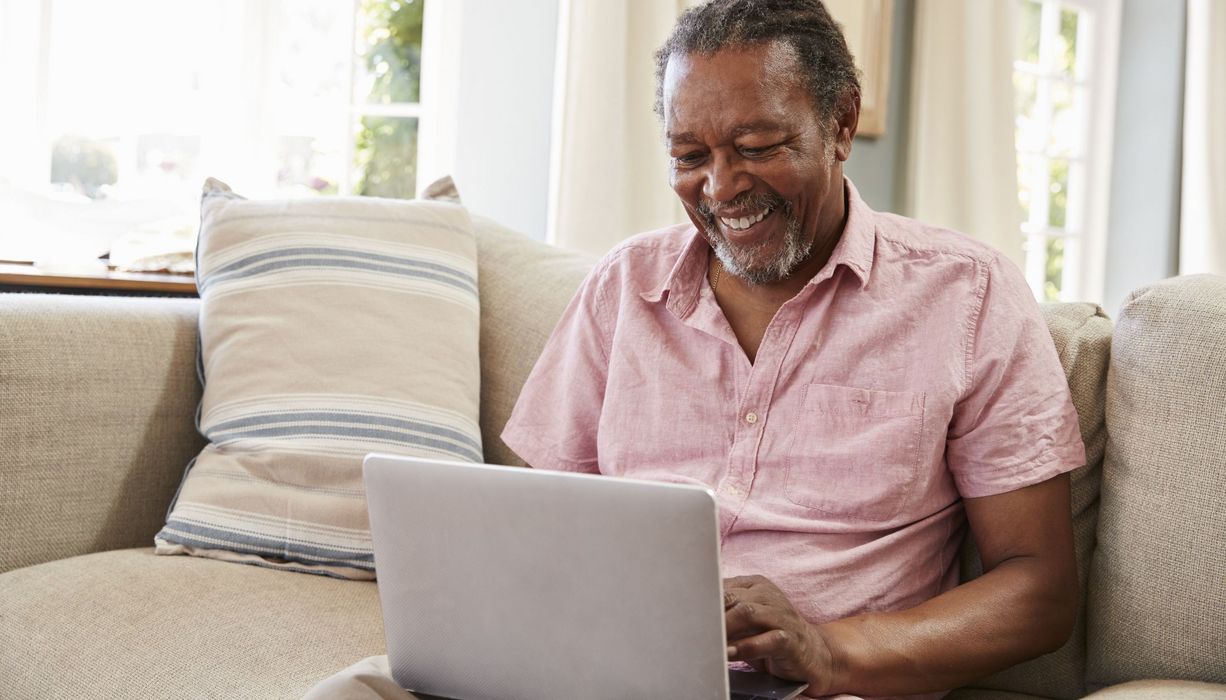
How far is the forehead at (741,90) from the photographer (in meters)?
1.27

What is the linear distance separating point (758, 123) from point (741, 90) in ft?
0.12

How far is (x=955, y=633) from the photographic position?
46.4 inches

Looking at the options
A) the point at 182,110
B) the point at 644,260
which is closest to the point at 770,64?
the point at 644,260

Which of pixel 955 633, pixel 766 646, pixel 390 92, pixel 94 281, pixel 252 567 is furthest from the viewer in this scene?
pixel 390 92

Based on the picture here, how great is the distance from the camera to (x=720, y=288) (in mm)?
1414

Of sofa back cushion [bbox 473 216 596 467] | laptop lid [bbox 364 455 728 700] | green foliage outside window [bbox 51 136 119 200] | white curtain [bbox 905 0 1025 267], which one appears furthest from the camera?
white curtain [bbox 905 0 1025 267]

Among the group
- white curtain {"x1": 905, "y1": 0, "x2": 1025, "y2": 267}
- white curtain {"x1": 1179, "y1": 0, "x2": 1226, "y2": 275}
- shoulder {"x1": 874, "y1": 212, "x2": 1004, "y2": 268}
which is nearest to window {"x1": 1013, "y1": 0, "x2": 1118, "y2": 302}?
white curtain {"x1": 1179, "y1": 0, "x2": 1226, "y2": 275}

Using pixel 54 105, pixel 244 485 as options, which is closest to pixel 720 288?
pixel 244 485

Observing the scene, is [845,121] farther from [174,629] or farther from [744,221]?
[174,629]

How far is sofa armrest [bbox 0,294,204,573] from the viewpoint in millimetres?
1591

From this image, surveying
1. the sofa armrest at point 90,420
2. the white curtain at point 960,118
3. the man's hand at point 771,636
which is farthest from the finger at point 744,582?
the white curtain at point 960,118

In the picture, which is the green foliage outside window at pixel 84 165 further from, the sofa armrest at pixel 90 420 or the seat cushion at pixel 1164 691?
the seat cushion at pixel 1164 691

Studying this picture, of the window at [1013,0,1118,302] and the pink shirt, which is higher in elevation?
the window at [1013,0,1118,302]

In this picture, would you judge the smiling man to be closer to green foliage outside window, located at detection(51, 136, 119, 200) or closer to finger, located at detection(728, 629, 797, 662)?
finger, located at detection(728, 629, 797, 662)
